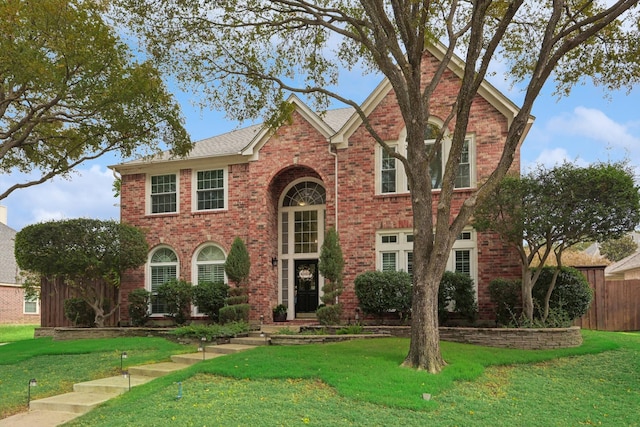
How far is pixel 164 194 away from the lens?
19.5 meters

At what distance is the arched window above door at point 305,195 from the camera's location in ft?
61.2

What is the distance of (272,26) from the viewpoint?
12430 mm

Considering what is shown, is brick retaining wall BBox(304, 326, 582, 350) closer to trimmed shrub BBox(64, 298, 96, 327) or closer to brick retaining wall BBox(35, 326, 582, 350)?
brick retaining wall BBox(35, 326, 582, 350)

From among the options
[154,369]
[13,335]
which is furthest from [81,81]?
[13,335]

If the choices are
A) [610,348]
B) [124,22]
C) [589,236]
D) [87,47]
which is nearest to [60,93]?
[87,47]

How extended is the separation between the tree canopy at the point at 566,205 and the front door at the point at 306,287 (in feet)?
23.6

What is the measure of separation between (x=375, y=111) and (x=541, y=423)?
11227 millimetres

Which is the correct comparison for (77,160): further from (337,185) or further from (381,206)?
(381,206)

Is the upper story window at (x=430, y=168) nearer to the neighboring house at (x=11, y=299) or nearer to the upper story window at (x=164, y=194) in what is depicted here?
the upper story window at (x=164, y=194)

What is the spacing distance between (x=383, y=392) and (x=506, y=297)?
736 centimetres

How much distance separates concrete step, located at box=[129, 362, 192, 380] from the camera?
10.7 meters

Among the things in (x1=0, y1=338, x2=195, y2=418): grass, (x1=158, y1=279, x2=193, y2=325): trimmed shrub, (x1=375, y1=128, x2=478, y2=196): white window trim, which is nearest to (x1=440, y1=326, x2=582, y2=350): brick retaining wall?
(x1=375, y1=128, x2=478, y2=196): white window trim

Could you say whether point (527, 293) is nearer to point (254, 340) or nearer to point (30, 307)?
point (254, 340)

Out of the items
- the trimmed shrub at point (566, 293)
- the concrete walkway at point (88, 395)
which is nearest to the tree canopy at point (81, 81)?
the concrete walkway at point (88, 395)
